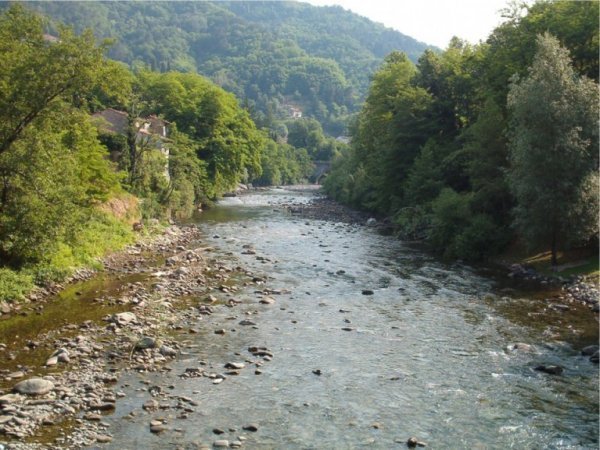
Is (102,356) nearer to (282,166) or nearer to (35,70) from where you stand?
(35,70)

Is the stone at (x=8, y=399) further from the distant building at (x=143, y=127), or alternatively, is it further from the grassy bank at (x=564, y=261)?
the distant building at (x=143, y=127)

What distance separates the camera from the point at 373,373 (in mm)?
17484

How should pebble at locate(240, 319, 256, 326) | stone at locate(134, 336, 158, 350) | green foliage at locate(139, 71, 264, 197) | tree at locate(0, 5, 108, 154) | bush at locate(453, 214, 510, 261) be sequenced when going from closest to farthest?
stone at locate(134, 336, 158, 350) < pebble at locate(240, 319, 256, 326) < tree at locate(0, 5, 108, 154) < bush at locate(453, 214, 510, 261) < green foliage at locate(139, 71, 264, 197)

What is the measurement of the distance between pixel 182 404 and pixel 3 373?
5522 mm

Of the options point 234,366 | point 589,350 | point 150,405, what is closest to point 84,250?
point 234,366

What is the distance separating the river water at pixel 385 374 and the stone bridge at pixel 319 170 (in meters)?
143

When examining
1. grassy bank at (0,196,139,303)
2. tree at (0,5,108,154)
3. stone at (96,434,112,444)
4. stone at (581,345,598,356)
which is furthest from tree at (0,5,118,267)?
stone at (581,345,598,356)

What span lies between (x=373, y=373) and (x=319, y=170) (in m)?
164

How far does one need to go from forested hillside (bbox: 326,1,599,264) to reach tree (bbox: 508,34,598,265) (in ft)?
0.18

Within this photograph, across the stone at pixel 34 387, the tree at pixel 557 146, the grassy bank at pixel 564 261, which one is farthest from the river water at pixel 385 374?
the tree at pixel 557 146

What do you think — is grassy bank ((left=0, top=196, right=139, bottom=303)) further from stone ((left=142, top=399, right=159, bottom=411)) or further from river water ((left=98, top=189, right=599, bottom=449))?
stone ((left=142, top=399, right=159, bottom=411))

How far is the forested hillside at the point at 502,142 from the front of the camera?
29688 mm

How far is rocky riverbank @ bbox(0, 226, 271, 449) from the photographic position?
13258mm

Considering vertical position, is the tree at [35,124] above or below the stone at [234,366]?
above
